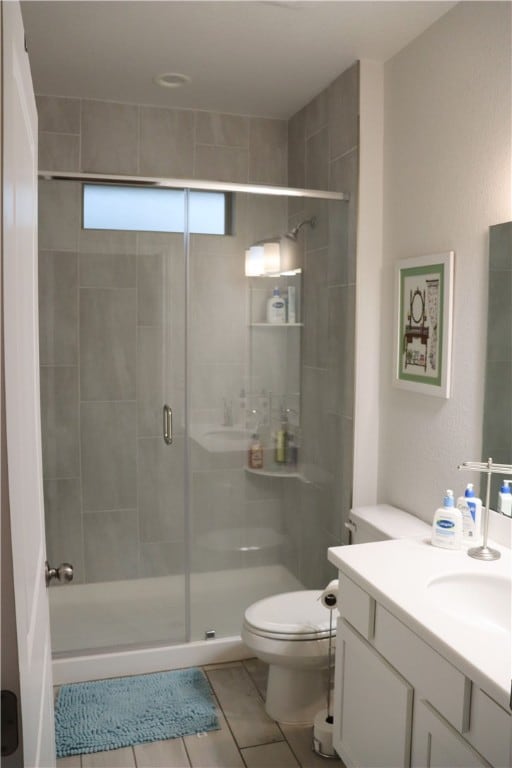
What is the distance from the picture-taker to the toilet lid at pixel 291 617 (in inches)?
87.9

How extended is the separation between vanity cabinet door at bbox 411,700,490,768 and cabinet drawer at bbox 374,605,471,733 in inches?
1.0

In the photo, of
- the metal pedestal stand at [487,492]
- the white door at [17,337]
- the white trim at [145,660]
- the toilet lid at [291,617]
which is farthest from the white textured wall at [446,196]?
the white door at [17,337]

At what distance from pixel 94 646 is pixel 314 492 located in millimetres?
1192

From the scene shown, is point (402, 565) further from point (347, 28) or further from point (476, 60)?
point (347, 28)

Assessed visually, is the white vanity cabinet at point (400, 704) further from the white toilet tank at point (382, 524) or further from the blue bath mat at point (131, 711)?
the blue bath mat at point (131, 711)

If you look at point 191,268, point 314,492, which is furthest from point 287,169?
point 314,492

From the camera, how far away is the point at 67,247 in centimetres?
257

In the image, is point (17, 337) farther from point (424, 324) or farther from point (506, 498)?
point (424, 324)

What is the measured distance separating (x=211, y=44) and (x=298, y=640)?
90.4 inches

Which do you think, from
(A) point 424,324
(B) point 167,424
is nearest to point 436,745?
(A) point 424,324

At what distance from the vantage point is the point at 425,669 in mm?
1483

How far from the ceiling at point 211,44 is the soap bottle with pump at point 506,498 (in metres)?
1.64

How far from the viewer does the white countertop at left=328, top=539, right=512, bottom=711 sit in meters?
1.29

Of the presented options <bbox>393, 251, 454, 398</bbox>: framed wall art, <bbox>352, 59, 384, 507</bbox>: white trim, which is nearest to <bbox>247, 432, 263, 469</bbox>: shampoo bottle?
<bbox>352, 59, 384, 507</bbox>: white trim
